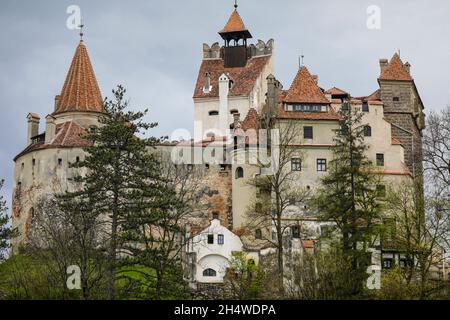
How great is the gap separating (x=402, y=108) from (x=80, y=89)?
2438 centimetres

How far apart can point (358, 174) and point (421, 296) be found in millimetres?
8319

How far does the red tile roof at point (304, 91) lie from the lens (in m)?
72.0

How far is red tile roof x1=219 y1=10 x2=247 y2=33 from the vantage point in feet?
298

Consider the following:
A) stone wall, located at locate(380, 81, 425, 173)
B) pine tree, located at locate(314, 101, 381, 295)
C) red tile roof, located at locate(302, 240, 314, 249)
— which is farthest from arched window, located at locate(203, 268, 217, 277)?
stone wall, located at locate(380, 81, 425, 173)

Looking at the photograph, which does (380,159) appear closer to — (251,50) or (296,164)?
(296,164)

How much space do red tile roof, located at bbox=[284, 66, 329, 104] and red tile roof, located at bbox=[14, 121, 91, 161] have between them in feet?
48.8

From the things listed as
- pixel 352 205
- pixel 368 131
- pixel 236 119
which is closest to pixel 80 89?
pixel 236 119

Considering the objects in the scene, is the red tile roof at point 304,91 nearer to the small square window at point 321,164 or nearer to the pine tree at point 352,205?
the small square window at point 321,164

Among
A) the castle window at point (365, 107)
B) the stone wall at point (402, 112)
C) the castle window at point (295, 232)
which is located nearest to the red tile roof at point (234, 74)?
the stone wall at point (402, 112)

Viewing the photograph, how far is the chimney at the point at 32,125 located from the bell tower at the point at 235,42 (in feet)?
53.9

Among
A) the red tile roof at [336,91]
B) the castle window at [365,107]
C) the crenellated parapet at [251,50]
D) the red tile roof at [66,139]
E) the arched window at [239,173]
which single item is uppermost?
the crenellated parapet at [251,50]

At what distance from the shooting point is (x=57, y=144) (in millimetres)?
76625
